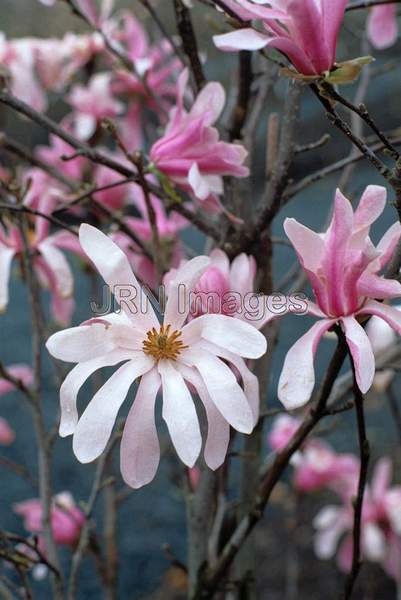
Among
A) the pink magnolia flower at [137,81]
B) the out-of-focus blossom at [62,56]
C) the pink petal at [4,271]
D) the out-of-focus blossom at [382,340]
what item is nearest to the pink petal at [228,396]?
the pink petal at [4,271]

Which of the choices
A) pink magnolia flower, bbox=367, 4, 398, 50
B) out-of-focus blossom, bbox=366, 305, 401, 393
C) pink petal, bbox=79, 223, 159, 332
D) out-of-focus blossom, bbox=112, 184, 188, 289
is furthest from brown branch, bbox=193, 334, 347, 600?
pink magnolia flower, bbox=367, 4, 398, 50

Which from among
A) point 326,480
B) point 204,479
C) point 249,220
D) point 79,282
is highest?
point 79,282

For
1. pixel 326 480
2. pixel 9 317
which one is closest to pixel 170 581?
pixel 326 480

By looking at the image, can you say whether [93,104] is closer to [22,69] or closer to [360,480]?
[22,69]

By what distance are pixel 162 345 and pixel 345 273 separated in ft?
0.34

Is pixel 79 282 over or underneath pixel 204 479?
over

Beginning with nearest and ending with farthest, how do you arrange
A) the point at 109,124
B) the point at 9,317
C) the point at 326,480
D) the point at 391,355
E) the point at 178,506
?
the point at 109,124 → the point at 391,355 → the point at 326,480 → the point at 178,506 → the point at 9,317

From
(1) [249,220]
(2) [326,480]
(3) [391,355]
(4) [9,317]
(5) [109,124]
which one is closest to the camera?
(5) [109,124]

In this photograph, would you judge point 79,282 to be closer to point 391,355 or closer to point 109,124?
point 391,355

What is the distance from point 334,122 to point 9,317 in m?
1.69

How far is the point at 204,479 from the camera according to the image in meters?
0.59

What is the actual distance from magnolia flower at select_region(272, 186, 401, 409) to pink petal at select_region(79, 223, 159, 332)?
0.08 m

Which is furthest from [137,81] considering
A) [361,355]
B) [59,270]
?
[361,355]

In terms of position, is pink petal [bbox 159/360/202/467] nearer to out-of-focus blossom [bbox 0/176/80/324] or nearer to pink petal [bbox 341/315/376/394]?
pink petal [bbox 341/315/376/394]
